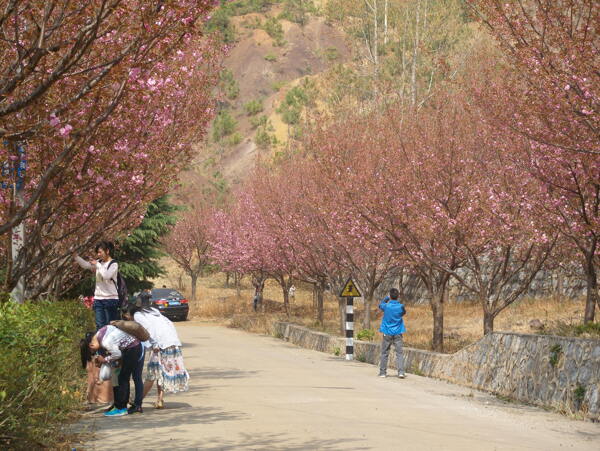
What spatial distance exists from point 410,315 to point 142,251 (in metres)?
12.3

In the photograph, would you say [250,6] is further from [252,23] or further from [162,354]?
[162,354]

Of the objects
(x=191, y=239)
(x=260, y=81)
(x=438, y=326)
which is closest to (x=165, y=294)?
(x=191, y=239)

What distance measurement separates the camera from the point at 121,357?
11891mm

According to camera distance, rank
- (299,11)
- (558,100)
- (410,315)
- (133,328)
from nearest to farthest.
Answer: (133,328) → (558,100) → (410,315) → (299,11)

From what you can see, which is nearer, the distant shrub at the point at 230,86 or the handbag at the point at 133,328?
the handbag at the point at 133,328

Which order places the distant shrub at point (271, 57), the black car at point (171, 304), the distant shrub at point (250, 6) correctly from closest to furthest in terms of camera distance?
the black car at point (171, 304) < the distant shrub at point (271, 57) < the distant shrub at point (250, 6)

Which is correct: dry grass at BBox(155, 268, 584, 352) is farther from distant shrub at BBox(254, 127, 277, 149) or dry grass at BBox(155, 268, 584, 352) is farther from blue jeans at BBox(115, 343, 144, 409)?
distant shrub at BBox(254, 127, 277, 149)

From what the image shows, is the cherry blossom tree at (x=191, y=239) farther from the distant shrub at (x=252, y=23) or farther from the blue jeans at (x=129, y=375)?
the distant shrub at (x=252, y=23)

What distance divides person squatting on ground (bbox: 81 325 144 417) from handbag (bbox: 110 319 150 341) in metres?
Answer: 0.07

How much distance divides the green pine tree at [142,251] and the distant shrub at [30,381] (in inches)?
881

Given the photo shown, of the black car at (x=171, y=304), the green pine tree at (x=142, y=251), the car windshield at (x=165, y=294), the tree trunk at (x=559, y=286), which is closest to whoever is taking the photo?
the green pine tree at (x=142, y=251)

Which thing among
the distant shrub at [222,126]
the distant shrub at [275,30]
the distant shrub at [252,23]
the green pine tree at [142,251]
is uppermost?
the distant shrub at [252,23]

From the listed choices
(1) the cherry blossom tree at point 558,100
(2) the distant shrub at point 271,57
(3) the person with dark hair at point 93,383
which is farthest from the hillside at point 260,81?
(3) the person with dark hair at point 93,383

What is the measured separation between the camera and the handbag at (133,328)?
11.8m
